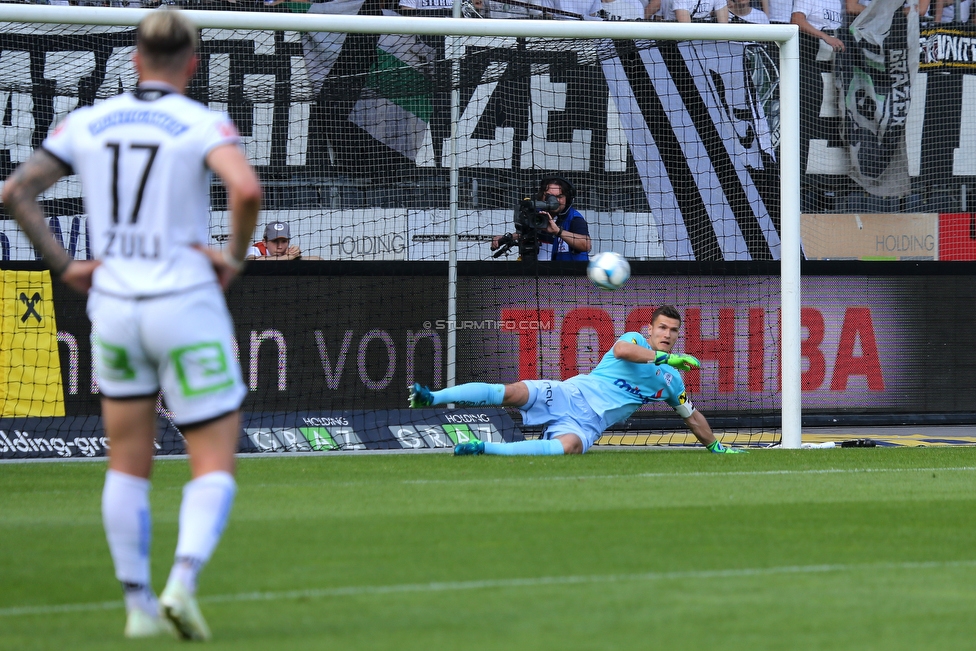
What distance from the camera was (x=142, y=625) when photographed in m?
4.05

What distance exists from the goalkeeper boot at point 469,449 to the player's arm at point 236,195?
6.93m

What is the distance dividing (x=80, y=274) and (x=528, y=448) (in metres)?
6.90

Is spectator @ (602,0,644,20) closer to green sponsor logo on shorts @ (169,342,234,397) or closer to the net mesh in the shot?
the net mesh

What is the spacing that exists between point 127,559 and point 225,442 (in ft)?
1.53

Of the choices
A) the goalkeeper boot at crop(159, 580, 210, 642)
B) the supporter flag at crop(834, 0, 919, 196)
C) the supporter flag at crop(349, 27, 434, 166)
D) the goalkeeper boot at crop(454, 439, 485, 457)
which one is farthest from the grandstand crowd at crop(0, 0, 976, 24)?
the goalkeeper boot at crop(159, 580, 210, 642)

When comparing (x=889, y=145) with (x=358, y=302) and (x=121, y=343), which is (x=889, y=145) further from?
(x=121, y=343)

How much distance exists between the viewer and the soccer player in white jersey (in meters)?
4.01

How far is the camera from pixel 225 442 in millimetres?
4105

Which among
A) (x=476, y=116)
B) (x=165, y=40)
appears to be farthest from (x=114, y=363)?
(x=476, y=116)

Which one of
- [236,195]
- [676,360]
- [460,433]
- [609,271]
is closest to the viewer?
[236,195]

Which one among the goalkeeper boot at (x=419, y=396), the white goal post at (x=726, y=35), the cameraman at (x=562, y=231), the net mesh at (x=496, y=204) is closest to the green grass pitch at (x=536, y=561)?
the goalkeeper boot at (x=419, y=396)

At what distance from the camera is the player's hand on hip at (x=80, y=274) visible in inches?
164

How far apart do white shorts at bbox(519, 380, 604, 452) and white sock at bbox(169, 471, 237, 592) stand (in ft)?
22.7

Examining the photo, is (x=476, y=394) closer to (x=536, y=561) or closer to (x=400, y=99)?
(x=536, y=561)
